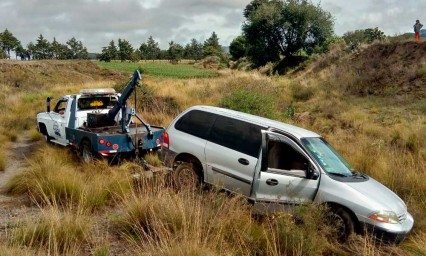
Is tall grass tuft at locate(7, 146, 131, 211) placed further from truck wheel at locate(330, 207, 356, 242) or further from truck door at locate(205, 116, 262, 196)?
truck wheel at locate(330, 207, 356, 242)

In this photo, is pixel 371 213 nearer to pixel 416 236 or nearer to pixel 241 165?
pixel 416 236

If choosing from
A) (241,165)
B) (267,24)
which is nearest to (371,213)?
(241,165)

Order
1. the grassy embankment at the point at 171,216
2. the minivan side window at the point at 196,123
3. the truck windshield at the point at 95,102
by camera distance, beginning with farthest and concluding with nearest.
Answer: the truck windshield at the point at 95,102 → the minivan side window at the point at 196,123 → the grassy embankment at the point at 171,216

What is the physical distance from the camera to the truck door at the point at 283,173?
6500 millimetres

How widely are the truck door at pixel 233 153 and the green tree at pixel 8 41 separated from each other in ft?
338

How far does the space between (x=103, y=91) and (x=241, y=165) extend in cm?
668

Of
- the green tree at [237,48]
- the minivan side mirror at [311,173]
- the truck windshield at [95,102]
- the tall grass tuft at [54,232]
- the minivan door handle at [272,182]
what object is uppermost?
the green tree at [237,48]

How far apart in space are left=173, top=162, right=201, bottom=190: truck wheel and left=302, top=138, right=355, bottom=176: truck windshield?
211 cm

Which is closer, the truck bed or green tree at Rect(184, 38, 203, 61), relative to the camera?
the truck bed

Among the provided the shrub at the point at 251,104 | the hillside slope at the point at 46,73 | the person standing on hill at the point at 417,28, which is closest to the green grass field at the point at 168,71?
the hillside slope at the point at 46,73

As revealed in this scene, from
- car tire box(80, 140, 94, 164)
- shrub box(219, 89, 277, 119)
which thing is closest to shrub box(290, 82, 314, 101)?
shrub box(219, 89, 277, 119)

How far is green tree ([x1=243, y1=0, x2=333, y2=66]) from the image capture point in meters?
45.4

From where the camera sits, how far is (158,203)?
19.7ft

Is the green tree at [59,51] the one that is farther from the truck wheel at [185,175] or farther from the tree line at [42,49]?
the truck wheel at [185,175]
